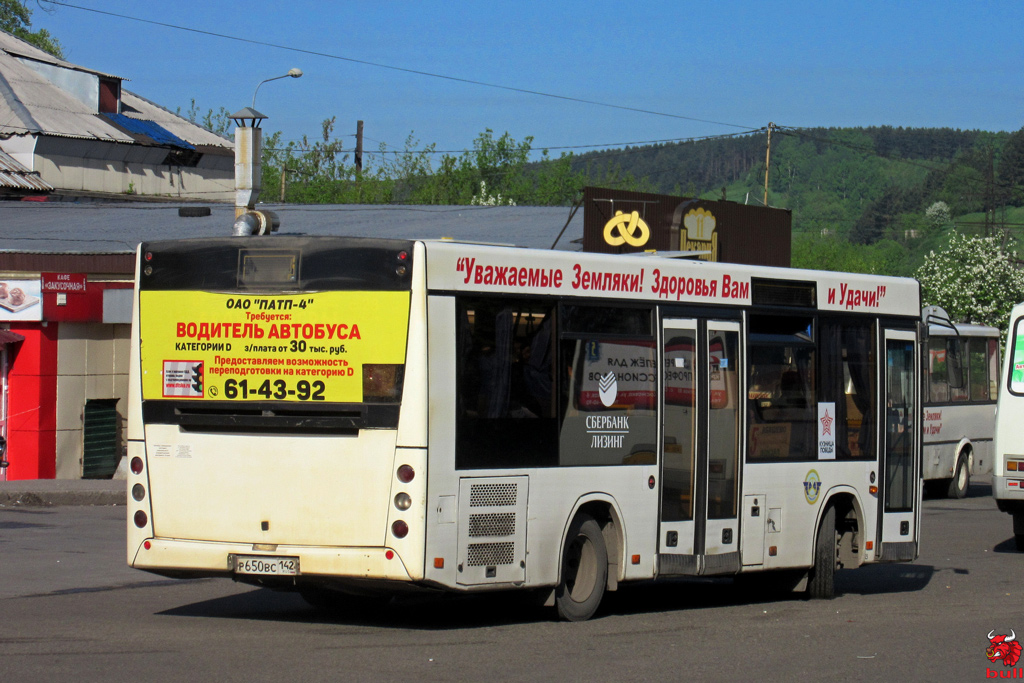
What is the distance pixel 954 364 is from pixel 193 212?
1815 cm

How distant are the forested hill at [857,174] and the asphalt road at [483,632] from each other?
11229 cm

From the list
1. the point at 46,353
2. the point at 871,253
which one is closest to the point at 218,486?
the point at 46,353

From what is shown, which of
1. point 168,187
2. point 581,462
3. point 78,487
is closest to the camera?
point 581,462

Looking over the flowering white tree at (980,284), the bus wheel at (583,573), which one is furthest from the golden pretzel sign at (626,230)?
the flowering white tree at (980,284)

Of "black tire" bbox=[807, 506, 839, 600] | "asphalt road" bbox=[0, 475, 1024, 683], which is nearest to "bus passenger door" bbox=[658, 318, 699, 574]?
"asphalt road" bbox=[0, 475, 1024, 683]

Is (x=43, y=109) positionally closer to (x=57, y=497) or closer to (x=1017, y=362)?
(x=57, y=497)

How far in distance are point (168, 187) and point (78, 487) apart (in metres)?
28.7

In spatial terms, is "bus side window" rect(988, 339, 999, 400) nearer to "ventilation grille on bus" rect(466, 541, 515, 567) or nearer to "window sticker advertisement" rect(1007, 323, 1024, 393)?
"window sticker advertisement" rect(1007, 323, 1024, 393)

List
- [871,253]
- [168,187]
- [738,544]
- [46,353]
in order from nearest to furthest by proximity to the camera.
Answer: [738,544] < [46,353] < [168,187] < [871,253]

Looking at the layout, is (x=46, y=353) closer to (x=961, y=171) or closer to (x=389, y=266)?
(x=389, y=266)

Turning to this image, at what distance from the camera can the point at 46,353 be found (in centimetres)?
2359

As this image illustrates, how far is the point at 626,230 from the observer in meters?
27.2

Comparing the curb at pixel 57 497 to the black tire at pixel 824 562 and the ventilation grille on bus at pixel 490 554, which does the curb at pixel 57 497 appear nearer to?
the black tire at pixel 824 562

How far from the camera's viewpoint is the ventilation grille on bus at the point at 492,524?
852 centimetres
